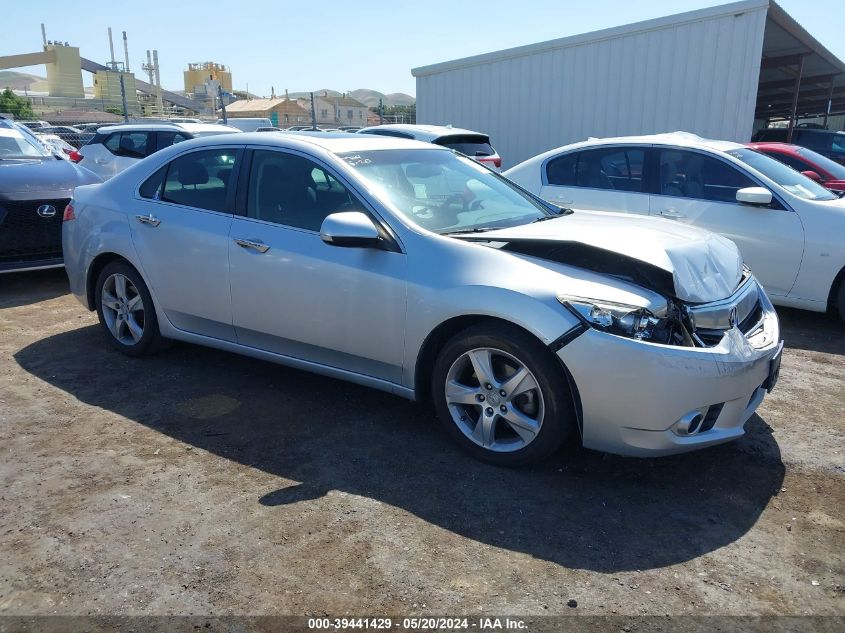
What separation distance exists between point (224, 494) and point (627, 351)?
6.46 feet

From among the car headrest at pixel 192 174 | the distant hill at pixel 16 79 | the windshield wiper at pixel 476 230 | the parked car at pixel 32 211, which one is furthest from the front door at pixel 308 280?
the distant hill at pixel 16 79

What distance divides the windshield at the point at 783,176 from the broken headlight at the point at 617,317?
3783 millimetres

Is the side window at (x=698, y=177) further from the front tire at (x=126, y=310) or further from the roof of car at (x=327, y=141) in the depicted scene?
the front tire at (x=126, y=310)

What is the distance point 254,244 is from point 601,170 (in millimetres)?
4084

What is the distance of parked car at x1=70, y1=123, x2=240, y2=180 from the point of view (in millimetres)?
10898

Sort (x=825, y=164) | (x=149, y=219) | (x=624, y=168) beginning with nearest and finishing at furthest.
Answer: (x=149, y=219), (x=624, y=168), (x=825, y=164)

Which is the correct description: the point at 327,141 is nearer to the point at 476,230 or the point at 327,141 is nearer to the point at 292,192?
the point at 292,192

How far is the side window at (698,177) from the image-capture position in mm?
6234

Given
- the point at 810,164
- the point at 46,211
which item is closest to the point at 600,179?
the point at 810,164

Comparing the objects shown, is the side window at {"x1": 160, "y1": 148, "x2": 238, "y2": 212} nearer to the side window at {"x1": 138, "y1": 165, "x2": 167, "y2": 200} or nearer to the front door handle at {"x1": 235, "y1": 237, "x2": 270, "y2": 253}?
the side window at {"x1": 138, "y1": 165, "x2": 167, "y2": 200}

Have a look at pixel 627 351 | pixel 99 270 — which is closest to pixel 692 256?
pixel 627 351

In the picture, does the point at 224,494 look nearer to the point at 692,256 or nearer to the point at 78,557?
the point at 78,557

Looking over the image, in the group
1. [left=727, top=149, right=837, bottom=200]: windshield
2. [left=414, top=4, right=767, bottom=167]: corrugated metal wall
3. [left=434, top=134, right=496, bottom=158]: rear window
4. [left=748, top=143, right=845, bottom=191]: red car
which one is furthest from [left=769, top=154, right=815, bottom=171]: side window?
[left=434, top=134, right=496, bottom=158]: rear window

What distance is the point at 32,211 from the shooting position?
6961 mm
